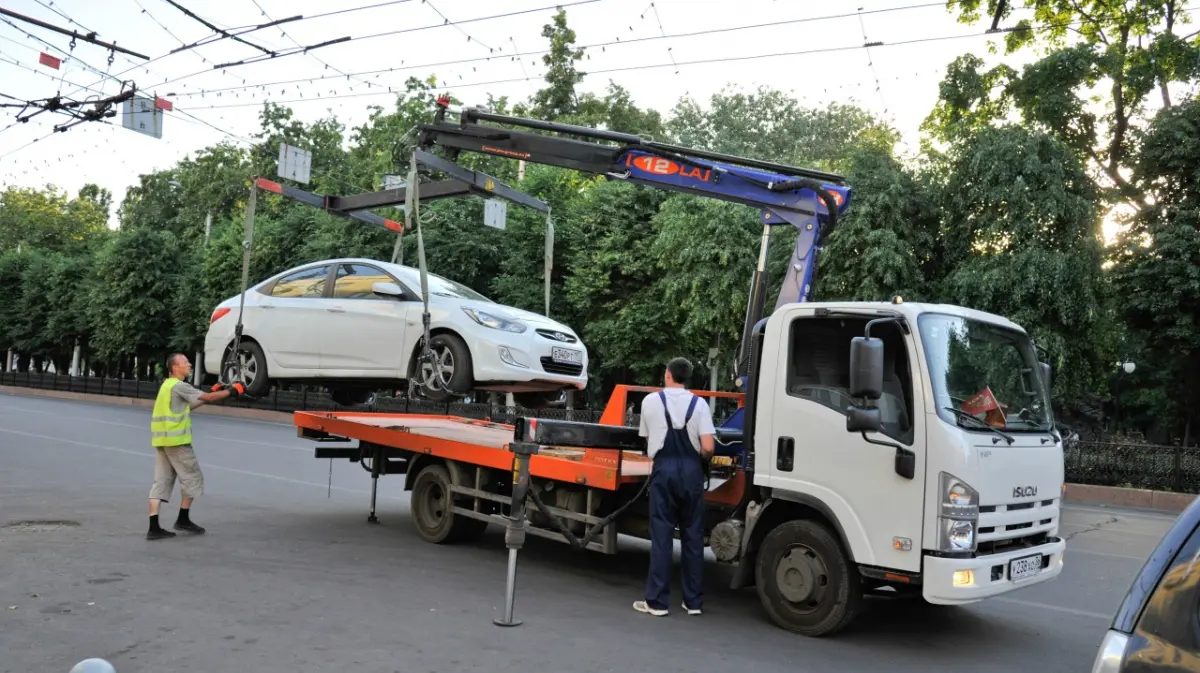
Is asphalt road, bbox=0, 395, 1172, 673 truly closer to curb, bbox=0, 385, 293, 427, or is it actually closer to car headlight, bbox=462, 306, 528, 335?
car headlight, bbox=462, 306, 528, 335

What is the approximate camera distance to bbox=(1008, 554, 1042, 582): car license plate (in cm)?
573

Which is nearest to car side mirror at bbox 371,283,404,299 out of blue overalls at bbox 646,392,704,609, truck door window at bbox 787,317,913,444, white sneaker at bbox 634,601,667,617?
blue overalls at bbox 646,392,704,609

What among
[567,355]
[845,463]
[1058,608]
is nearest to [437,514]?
[567,355]

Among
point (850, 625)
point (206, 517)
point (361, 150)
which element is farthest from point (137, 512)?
point (361, 150)

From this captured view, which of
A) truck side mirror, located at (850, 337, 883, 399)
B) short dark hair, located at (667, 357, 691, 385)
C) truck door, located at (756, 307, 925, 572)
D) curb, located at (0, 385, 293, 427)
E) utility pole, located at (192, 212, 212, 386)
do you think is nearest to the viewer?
truck side mirror, located at (850, 337, 883, 399)

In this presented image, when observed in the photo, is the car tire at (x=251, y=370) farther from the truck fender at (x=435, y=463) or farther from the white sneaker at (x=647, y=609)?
the white sneaker at (x=647, y=609)

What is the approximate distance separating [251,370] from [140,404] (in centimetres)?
2961

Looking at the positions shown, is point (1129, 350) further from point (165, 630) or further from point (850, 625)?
point (165, 630)

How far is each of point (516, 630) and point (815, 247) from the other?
13.8ft

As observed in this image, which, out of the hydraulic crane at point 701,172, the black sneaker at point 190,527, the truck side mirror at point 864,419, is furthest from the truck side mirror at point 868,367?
the black sneaker at point 190,527

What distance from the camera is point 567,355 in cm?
877

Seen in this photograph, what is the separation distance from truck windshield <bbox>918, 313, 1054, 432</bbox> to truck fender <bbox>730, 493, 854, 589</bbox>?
1.18 m

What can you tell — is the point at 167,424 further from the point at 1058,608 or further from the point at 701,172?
the point at 1058,608

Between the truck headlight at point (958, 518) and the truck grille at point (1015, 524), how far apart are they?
0.09 metres
